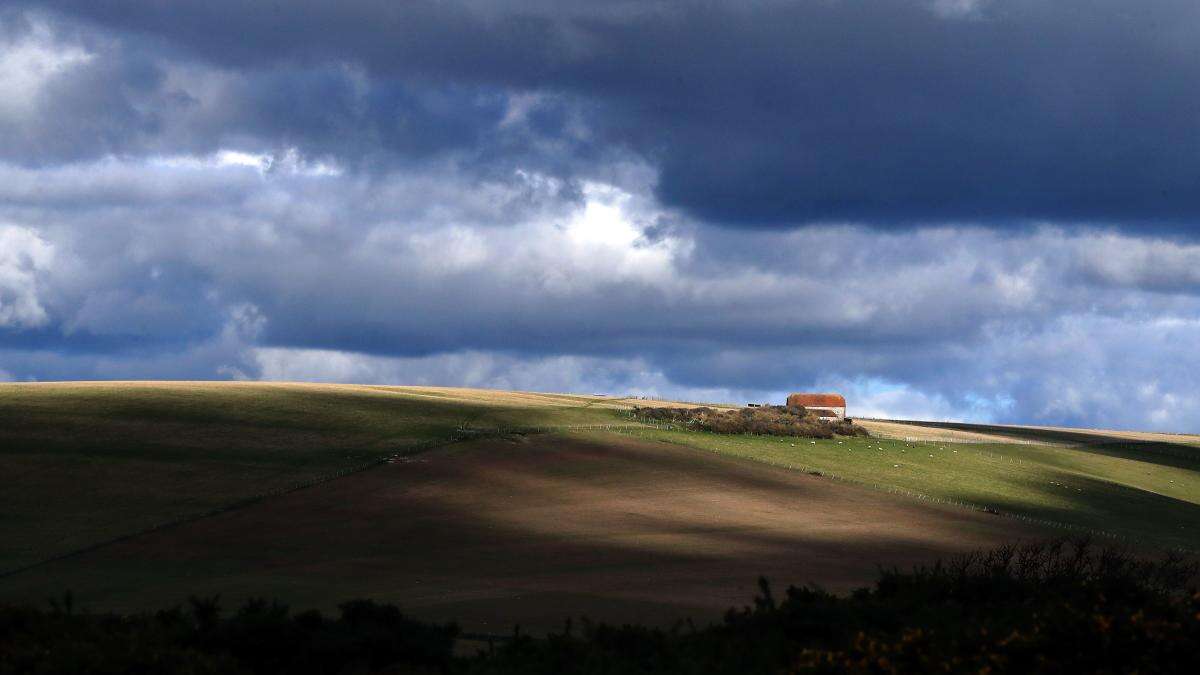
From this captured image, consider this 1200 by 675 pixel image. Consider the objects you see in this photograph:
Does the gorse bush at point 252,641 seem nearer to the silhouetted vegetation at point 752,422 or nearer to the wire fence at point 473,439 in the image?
the wire fence at point 473,439

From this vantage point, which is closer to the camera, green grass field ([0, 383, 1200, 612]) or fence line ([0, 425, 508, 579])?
fence line ([0, 425, 508, 579])

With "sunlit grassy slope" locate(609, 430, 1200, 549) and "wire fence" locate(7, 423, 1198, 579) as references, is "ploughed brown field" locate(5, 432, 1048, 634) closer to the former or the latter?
"wire fence" locate(7, 423, 1198, 579)

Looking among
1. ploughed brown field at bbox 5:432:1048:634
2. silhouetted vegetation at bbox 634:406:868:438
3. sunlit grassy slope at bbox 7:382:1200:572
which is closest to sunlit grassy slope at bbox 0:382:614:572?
sunlit grassy slope at bbox 7:382:1200:572

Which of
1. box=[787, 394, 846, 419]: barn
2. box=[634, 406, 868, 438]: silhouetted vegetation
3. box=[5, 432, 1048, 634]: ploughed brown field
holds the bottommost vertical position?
box=[5, 432, 1048, 634]: ploughed brown field

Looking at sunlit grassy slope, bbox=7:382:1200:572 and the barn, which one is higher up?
the barn

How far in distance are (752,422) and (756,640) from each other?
194 feet

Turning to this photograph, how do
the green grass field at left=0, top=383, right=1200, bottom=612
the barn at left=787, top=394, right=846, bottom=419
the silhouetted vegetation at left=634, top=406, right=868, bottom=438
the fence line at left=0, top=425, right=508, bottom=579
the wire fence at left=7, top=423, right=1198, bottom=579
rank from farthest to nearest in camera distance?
the barn at left=787, top=394, right=846, bottom=419
the silhouetted vegetation at left=634, top=406, right=868, bottom=438
the green grass field at left=0, top=383, right=1200, bottom=612
the wire fence at left=7, top=423, right=1198, bottom=579
the fence line at left=0, top=425, right=508, bottom=579

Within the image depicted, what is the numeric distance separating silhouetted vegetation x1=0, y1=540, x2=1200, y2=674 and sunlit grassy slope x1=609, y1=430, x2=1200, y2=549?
38.2 metres

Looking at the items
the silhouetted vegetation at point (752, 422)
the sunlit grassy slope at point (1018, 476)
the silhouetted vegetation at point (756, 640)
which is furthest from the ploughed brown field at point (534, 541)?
the silhouetted vegetation at point (752, 422)

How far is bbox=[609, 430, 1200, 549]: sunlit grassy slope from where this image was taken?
192 feet

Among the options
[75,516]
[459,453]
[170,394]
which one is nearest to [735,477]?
[459,453]

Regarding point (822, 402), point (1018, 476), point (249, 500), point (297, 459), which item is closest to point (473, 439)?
point (297, 459)

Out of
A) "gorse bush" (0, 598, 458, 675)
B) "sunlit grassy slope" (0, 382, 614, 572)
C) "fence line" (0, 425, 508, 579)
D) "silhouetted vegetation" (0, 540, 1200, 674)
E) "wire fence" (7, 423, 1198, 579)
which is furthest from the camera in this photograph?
"sunlit grassy slope" (0, 382, 614, 572)

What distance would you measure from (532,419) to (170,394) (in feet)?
75.3
